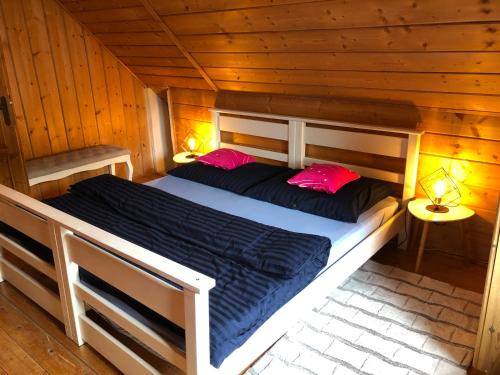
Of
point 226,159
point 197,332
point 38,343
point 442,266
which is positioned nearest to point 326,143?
point 226,159

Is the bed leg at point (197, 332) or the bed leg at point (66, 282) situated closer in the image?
the bed leg at point (197, 332)

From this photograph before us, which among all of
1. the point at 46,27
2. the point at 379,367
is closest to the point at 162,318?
the point at 379,367

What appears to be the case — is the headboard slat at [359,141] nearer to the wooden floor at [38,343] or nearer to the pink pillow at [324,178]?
the pink pillow at [324,178]

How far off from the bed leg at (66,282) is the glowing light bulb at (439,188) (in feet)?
6.95

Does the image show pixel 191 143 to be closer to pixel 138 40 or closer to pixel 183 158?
pixel 183 158

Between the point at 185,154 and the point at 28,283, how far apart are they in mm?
2114

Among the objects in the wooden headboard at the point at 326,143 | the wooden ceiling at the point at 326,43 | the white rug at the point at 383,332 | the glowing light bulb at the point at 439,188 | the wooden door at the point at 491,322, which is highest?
the wooden ceiling at the point at 326,43

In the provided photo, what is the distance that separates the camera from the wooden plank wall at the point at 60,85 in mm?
3379

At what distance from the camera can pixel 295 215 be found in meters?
2.61

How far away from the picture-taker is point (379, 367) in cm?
190

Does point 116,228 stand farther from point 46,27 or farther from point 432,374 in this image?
point 46,27

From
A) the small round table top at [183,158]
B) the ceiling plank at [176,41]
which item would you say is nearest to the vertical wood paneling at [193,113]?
the small round table top at [183,158]

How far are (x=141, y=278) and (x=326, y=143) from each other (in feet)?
6.59

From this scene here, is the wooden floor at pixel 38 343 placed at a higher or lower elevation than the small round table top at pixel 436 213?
lower
